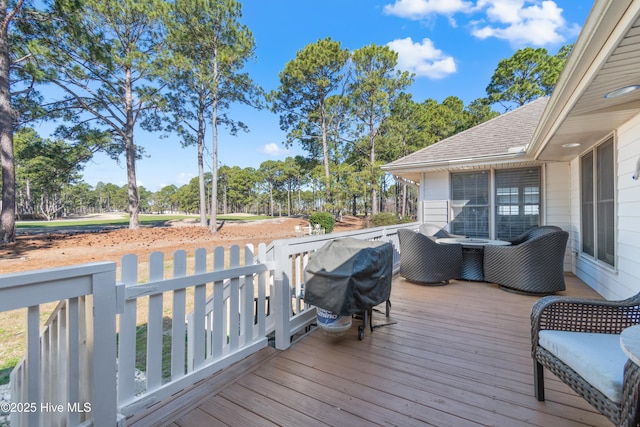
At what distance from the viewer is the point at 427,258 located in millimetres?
4324

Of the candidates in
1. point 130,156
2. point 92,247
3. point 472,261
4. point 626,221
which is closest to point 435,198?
point 472,261

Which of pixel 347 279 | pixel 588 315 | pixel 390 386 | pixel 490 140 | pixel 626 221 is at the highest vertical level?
pixel 490 140

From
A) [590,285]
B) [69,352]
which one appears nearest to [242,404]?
[69,352]

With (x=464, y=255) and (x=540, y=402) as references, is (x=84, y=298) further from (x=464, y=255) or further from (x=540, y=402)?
(x=464, y=255)

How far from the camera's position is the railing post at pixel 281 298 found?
2.44 metres

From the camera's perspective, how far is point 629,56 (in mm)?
1661

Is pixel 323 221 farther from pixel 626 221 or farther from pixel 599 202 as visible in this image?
pixel 626 221

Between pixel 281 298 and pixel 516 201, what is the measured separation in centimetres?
542

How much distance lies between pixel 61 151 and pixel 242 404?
622 inches

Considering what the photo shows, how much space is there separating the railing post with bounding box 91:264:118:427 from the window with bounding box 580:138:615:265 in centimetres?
500

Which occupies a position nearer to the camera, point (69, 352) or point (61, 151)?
point (69, 352)

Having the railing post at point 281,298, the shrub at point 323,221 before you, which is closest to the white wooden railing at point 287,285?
the railing post at point 281,298

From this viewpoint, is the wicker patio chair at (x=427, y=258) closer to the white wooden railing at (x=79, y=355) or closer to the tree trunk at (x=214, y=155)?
the white wooden railing at (x=79, y=355)

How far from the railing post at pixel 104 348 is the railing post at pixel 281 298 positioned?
4.09 feet
